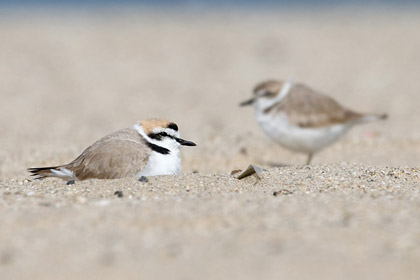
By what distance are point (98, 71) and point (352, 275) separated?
11.7 m

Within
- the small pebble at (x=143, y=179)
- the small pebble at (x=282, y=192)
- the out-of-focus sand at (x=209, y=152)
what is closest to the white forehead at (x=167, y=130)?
the out-of-focus sand at (x=209, y=152)

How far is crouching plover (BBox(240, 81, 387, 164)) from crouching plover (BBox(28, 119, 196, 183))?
1821 millimetres

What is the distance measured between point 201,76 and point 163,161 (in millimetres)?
8644

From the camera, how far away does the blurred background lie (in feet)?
26.5

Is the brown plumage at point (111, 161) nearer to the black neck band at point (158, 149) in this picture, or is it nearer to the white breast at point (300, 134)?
the black neck band at point (158, 149)

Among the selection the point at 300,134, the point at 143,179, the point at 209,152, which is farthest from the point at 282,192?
the point at 209,152

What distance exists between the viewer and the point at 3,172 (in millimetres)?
6848

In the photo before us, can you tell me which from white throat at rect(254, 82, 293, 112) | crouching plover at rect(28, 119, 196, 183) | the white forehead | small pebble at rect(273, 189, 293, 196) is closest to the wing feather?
crouching plover at rect(28, 119, 196, 183)

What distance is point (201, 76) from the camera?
45.2 ft

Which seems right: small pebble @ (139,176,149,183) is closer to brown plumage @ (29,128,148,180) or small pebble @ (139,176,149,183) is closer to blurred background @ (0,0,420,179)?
brown plumage @ (29,128,148,180)

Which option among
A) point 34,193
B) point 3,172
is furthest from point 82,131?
point 34,193

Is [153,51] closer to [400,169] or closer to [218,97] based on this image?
[218,97]

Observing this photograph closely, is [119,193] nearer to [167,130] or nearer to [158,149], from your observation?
[158,149]

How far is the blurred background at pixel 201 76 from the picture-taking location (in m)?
8.06
